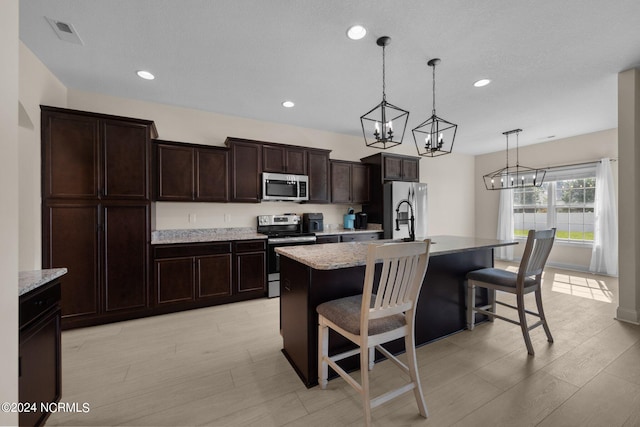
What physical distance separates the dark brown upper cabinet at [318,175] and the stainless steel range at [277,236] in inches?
20.1

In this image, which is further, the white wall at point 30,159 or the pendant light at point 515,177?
the pendant light at point 515,177

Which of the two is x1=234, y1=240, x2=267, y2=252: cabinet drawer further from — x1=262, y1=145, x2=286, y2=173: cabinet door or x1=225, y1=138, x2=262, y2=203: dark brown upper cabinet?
x1=262, y1=145, x2=286, y2=173: cabinet door

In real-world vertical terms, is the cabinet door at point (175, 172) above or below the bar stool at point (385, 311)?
above

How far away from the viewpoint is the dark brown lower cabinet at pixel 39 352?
1.22 meters

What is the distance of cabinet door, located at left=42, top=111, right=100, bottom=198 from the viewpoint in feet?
8.32

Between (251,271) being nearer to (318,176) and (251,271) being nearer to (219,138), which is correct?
(318,176)

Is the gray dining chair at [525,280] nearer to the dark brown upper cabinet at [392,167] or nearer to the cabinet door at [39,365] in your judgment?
the dark brown upper cabinet at [392,167]

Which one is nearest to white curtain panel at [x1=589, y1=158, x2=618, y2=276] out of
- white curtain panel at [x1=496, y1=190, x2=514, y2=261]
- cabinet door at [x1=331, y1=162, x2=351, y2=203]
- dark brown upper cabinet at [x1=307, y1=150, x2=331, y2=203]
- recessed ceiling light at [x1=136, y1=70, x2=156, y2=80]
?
white curtain panel at [x1=496, y1=190, x2=514, y2=261]

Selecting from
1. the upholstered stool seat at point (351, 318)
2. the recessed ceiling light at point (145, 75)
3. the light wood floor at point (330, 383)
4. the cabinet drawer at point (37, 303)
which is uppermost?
the recessed ceiling light at point (145, 75)

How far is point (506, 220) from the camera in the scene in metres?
6.11

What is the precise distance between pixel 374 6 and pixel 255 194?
2.74m

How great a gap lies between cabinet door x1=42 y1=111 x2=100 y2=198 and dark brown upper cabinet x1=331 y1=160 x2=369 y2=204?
3.28 metres

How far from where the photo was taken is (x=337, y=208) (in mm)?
5016

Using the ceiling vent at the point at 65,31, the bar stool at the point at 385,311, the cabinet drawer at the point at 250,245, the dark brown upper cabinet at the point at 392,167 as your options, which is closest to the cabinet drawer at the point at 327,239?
the cabinet drawer at the point at 250,245
